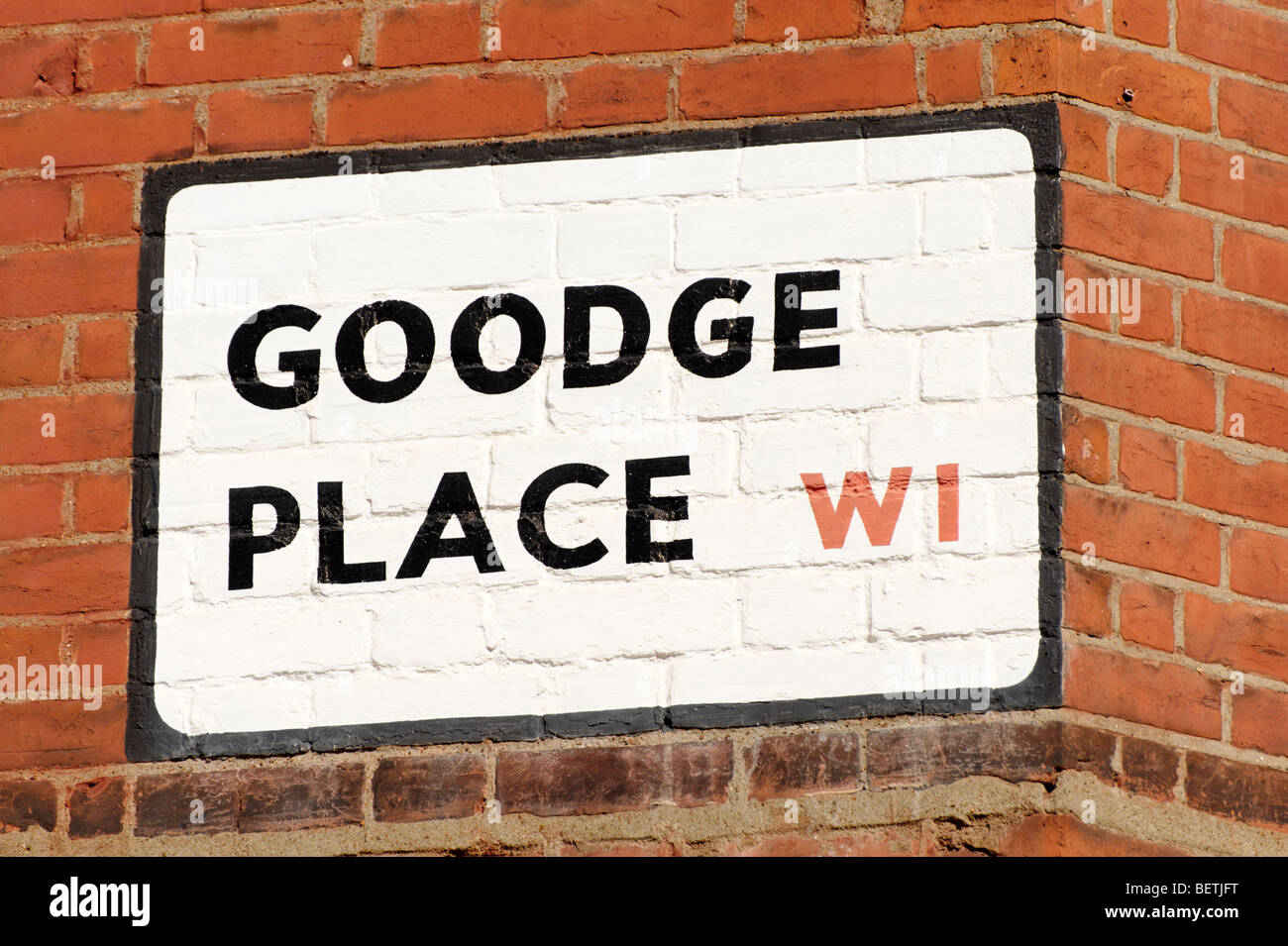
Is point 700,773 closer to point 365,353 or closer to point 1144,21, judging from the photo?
point 365,353

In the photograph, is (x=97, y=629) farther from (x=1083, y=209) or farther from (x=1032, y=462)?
(x=1083, y=209)

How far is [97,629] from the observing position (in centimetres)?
231

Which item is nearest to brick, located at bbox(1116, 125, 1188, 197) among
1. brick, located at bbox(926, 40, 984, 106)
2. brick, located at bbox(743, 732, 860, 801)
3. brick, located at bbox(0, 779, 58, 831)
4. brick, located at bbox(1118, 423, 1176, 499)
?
brick, located at bbox(926, 40, 984, 106)

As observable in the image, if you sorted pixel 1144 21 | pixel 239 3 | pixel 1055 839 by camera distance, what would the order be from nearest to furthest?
pixel 1055 839, pixel 1144 21, pixel 239 3

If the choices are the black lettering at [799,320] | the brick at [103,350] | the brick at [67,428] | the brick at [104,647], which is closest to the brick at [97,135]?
the brick at [103,350]

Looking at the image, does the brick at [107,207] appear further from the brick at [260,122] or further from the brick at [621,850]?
the brick at [621,850]

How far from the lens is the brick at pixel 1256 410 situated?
2.32 m

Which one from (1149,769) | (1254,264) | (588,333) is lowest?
(1149,769)

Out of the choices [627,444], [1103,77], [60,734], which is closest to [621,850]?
[627,444]

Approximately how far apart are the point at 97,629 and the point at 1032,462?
1288 millimetres

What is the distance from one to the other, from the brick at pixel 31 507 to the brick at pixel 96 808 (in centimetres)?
36

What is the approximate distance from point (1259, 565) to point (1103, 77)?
707 millimetres

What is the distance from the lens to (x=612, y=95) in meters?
2.37
